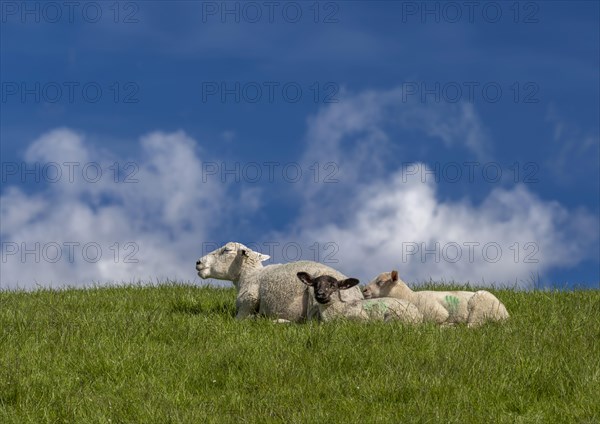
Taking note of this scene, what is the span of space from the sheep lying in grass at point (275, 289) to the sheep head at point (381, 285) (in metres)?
0.18

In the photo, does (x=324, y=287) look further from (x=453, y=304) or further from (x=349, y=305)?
(x=453, y=304)

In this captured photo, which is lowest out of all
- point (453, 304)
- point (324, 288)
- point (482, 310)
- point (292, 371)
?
point (292, 371)

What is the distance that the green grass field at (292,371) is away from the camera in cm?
852

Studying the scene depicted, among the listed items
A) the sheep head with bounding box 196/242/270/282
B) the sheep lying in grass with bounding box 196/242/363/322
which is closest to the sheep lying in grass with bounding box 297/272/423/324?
the sheep lying in grass with bounding box 196/242/363/322

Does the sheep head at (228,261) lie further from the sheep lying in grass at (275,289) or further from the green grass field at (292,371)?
the green grass field at (292,371)

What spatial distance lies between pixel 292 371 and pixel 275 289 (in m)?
3.59

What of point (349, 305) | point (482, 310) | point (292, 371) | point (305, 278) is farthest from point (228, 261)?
point (292, 371)

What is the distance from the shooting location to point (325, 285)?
12062mm

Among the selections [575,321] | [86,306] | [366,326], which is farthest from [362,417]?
[86,306]

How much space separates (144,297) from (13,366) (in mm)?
5807

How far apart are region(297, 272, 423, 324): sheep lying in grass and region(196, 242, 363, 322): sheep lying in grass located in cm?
20

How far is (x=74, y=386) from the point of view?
976 cm

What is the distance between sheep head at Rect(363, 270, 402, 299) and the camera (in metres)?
13.0

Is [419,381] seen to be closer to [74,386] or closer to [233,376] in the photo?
[233,376]
